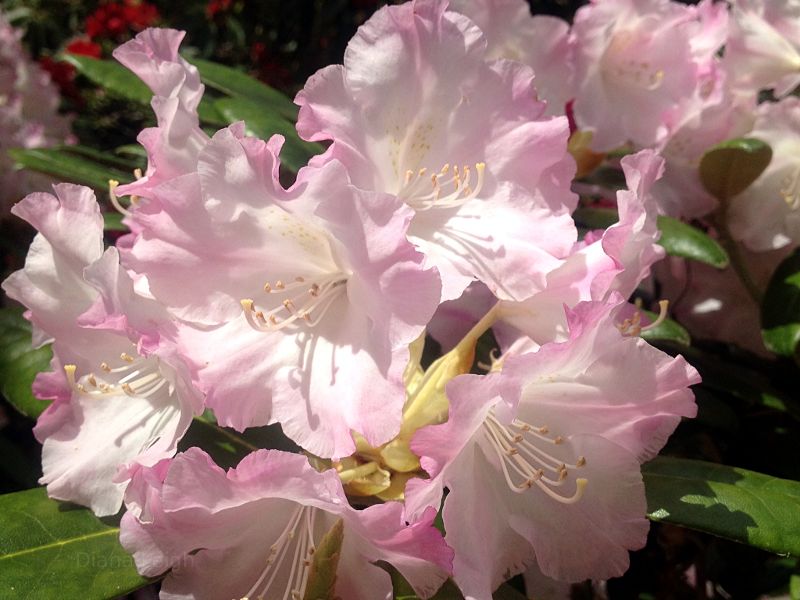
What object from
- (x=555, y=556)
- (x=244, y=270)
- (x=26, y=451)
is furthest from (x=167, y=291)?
(x=26, y=451)

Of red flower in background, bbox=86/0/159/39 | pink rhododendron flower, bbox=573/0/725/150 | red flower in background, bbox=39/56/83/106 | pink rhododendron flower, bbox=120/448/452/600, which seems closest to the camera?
pink rhododendron flower, bbox=120/448/452/600

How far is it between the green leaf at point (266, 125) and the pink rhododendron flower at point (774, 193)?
1.83 ft

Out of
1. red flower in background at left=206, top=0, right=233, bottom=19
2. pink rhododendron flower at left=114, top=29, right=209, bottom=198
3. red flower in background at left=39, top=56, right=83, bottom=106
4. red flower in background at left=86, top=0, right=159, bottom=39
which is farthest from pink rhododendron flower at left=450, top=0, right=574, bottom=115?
red flower in background at left=206, top=0, right=233, bottom=19

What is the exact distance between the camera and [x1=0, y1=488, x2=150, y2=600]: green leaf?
66cm

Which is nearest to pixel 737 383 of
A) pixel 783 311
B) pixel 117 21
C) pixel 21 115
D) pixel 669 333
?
pixel 783 311

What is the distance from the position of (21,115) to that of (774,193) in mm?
1670

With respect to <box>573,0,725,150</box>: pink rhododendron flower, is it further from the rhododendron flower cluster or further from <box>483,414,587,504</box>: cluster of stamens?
<box>483,414,587,504</box>: cluster of stamens

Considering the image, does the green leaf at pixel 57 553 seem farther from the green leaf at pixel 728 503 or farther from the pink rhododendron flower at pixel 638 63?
the pink rhododendron flower at pixel 638 63

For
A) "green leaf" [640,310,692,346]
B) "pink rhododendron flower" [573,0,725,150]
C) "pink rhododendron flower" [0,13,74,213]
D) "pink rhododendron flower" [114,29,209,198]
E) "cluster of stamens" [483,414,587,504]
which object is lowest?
"pink rhododendron flower" [0,13,74,213]

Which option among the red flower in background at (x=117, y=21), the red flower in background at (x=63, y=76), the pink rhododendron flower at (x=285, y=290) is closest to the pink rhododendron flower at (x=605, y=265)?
the pink rhododendron flower at (x=285, y=290)

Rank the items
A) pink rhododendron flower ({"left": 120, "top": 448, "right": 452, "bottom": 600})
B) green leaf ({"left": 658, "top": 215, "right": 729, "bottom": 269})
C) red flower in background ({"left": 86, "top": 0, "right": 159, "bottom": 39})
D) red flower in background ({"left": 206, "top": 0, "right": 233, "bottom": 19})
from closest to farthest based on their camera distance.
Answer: pink rhododendron flower ({"left": 120, "top": 448, "right": 452, "bottom": 600}) → green leaf ({"left": 658, "top": 215, "right": 729, "bottom": 269}) → red flower in background ({"left": 86, "top": 0, "right": 159, "bottom": 39}) → red flower in background ({"left": 206, "top": 0, "right": 233, "bottom": 19})

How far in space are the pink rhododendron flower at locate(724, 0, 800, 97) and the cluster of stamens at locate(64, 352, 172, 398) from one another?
82cm

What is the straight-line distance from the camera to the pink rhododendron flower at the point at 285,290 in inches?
23.4

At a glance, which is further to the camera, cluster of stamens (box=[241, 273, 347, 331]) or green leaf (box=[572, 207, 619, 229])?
green leaf (box=[572, 207, 619, 229])
